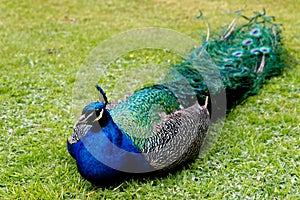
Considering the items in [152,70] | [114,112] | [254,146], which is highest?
[114,112]

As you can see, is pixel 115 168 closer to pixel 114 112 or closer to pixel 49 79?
pixel 114 112

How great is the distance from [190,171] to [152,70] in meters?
1.95

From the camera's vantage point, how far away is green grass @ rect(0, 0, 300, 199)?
2.69 m

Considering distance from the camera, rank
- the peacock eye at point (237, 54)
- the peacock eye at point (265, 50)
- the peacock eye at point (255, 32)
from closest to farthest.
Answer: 1. the peacock eye at point (237, 54)
2. the peacock eye at point (265, 50)
3. the peacock eye at point (255, 32)

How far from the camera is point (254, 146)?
316 centimetres

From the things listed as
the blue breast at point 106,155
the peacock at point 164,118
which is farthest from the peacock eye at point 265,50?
the blue breast at point 106,155

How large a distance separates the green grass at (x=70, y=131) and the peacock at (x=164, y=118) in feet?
0.46

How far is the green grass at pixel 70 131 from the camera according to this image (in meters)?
2.69

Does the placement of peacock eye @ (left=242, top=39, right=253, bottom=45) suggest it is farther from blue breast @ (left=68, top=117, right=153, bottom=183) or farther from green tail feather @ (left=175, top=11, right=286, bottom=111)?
blue breast @ (left=68, top=117, right=153, bottom=183)

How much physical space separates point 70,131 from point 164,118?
3.08ft

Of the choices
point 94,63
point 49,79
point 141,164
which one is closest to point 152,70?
point 94,63

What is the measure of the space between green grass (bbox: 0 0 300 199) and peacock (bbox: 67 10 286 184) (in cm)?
14

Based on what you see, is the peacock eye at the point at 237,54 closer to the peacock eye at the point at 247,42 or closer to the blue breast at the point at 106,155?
the peacock eye at the point at 247,42

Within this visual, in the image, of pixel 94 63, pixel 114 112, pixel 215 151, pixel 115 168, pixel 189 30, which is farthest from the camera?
pixel 189 30
